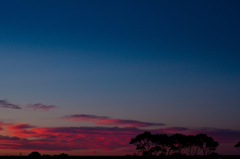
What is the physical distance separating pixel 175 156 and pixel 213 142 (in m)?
16.4

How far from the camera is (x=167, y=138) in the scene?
128 m

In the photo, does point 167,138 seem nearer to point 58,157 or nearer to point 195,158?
point 195,158

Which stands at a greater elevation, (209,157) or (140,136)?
(140,136)

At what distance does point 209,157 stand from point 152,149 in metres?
22.3

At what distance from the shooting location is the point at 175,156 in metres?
125

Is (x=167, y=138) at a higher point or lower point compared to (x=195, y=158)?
higher

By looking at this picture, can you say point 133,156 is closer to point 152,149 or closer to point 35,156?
point 152,149

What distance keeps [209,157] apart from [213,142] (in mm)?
7095

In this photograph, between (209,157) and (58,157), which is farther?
(58,157)

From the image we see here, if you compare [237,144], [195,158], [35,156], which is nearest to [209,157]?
[195,158]

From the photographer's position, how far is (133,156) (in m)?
124

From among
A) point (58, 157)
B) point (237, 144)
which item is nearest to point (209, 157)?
point (237, 144)

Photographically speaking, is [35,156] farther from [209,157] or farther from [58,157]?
[209,157]

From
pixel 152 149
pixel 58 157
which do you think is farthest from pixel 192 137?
pixel 58 157
